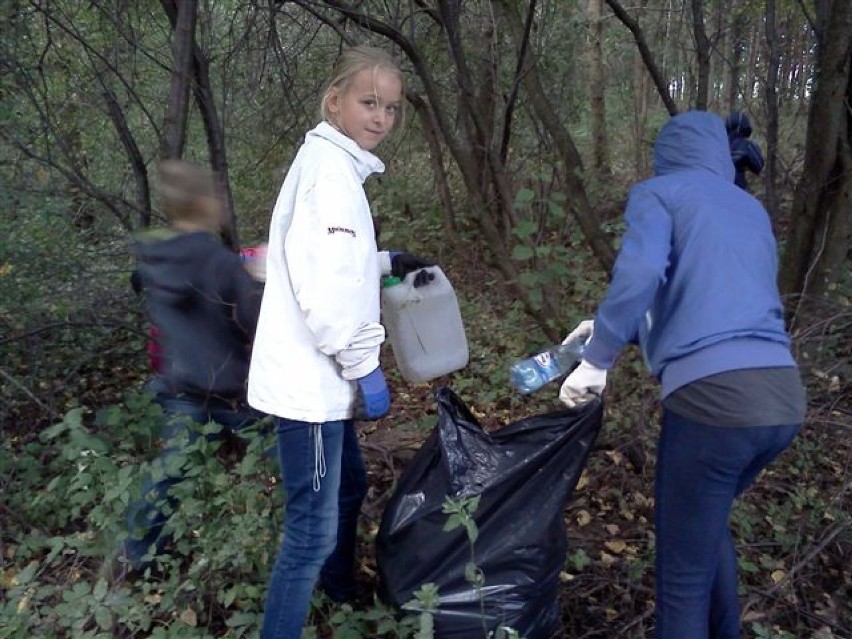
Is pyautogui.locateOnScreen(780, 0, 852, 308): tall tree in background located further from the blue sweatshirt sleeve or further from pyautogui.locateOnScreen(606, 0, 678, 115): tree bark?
the blue sweatshirt sleeve

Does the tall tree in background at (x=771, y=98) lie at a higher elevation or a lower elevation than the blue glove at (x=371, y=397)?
higher

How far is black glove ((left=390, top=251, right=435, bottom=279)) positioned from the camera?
2.41m

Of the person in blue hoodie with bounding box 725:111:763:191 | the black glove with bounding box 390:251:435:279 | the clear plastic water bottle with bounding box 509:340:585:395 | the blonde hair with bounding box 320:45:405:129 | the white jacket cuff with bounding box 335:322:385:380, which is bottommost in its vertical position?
the clear plastic water bottle with bounding box 509:340:585:395

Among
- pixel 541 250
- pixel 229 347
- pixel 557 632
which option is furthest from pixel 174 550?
pixel 541 250

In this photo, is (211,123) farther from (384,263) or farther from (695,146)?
(695,146)

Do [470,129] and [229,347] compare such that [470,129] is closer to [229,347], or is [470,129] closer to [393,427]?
[393,427]

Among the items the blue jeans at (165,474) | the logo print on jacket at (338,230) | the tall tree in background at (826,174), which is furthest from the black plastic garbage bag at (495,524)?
the tall tree in background at (826,174)

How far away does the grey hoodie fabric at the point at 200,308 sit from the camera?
238 cm

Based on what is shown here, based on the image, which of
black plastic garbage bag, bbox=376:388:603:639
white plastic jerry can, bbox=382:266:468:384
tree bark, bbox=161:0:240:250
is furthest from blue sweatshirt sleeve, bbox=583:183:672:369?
tree bark, bbox=161:0:240:250

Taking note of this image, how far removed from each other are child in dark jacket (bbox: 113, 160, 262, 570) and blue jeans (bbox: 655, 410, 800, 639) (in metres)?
1.29

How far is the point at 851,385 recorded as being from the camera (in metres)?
2.99

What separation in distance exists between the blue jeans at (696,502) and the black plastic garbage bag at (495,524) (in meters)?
0.29

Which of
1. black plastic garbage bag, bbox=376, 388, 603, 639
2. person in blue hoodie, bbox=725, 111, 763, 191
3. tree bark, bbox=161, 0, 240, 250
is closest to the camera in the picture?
black plastic garbage bag, bbox=376, 388, 603, 639

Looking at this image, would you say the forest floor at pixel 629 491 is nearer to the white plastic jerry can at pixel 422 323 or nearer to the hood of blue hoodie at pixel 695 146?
the white plastic jerry can at pixel 422 323
